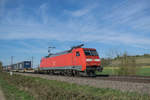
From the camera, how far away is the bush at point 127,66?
84.1 ft

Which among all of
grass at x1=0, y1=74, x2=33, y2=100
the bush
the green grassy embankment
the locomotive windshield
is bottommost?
grass at x1=0, y1=74, x2=33, y2=100

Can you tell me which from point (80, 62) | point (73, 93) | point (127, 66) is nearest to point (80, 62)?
point (80, 62)

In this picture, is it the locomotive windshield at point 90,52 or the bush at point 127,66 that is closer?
the locomotive windshield at point 90,52

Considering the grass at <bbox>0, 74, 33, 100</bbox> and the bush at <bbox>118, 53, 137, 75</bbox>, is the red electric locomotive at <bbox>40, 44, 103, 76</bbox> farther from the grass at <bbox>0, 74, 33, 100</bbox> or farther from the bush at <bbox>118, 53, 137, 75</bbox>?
the grass at <bbox>0, 74, 33, 100</bbox>

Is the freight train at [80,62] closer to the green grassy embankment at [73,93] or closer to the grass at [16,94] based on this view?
the green grassy embankment at [73,93]

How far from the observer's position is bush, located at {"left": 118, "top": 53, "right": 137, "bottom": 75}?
25.6m

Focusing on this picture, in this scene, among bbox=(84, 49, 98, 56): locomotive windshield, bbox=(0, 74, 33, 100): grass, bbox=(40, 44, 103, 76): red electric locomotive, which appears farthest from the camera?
bbox=(84, 49, 98, 56): locomotive windshield

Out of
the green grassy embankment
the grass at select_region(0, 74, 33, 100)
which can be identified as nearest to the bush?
the green grassy embankment

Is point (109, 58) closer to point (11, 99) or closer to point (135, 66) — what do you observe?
point (135, 66)

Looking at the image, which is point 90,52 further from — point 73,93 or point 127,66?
point 73,93

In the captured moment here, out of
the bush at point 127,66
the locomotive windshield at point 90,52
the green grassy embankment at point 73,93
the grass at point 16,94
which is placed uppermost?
the locomotive windshield at point 90,52

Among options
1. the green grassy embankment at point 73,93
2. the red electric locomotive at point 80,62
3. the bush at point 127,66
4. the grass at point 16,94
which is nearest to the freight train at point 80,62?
the red electric locomotive at point 80,62

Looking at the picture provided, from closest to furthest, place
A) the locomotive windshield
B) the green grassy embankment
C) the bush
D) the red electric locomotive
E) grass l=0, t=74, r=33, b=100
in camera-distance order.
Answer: the green grassy embankment → grass l=0, t=74, r=33, b=100 → the red electric locomotive → the locomotive windshield → the bush

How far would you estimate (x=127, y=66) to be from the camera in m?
25.8
